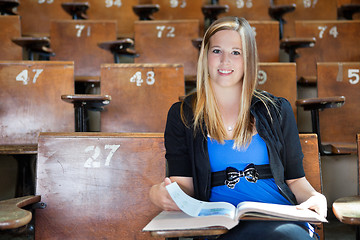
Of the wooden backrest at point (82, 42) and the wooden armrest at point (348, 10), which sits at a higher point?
the wooden armrest at point (348, 10)

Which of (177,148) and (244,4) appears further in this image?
(244,4)

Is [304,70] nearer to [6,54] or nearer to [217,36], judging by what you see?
[217,36]

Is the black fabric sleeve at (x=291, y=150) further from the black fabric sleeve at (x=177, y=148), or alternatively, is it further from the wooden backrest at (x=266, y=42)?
the wooden backrest at (x=266, y=42)

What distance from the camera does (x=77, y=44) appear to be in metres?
1.25

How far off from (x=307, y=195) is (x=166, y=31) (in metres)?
0.83

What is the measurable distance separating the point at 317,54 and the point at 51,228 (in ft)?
3.05

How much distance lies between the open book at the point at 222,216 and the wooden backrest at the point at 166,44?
0.83 metres

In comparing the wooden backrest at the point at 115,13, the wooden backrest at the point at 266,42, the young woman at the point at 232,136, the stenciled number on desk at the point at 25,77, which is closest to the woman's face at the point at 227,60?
the young woman at the point at 232,136

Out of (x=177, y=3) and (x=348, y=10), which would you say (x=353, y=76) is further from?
(x=177, y=3)

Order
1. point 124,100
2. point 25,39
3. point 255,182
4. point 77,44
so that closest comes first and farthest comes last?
point 255,182
point 124,100
point 25,39
point 77,44

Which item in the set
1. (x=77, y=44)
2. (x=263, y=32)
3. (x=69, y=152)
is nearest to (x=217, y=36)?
(x=69, y=152)

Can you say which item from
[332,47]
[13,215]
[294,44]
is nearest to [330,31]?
[332,47]

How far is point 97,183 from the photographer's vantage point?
56 cm

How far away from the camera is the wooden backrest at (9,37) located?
47.6 inches
